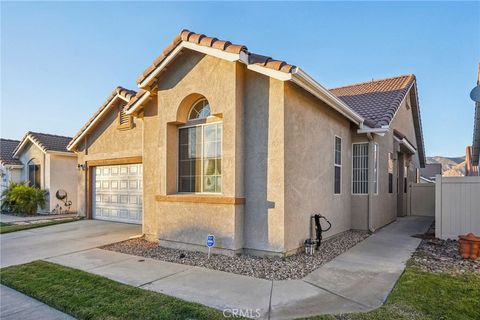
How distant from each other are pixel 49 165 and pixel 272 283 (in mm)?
16626

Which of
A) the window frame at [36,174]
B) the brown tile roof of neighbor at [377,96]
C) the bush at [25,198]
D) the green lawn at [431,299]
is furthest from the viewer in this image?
the window frame at [36,174]

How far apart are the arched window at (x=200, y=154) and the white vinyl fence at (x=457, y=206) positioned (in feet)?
22.8

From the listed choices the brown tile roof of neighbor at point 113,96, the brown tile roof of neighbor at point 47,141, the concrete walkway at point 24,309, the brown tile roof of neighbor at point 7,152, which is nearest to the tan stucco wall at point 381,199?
the brown tile roof of neighbor at point 113,96

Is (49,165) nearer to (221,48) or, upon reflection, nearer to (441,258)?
(221,48)

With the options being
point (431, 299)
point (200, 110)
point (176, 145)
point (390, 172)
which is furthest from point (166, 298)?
point (390, 172)

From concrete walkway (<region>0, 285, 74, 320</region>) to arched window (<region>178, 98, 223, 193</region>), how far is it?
4208 mm

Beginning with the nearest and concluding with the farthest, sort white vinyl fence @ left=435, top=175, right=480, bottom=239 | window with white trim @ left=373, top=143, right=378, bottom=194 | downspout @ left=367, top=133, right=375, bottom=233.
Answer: white vinyl fence @ left=435, top=175, right=480, bottom=239 → downspout @ left=367, top=133, right=375, bottom=233 → window with white trim @ left=373, top=143, right=378, bottom=194

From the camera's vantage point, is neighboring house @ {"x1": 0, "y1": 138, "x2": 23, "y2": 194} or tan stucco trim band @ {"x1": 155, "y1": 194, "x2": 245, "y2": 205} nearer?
tan stucco trim band @ {"x1": 155, "y1": 194, "x2": 245, "y2": 205}

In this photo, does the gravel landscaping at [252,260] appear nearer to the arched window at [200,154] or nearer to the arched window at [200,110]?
the arched window at [200,154]

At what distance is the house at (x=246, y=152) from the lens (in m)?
7.14

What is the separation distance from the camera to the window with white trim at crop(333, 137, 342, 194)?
32.4 ft

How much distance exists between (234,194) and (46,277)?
13.7ft

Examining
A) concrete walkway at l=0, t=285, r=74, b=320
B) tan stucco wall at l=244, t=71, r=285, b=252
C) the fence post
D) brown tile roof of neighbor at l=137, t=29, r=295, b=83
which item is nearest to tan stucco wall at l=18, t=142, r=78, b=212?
brown tile roof of neighbor at l=137, t=29, r=295, b=83

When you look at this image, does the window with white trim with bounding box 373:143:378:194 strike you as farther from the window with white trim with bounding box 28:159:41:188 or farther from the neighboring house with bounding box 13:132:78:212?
the window with white trim with bounding box 28:159:41:188
